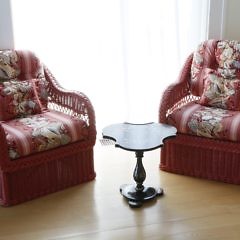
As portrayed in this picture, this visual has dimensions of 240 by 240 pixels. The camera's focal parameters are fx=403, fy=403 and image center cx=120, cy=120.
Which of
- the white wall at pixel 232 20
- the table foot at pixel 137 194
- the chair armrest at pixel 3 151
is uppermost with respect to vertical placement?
the white wall at pixel 232 20

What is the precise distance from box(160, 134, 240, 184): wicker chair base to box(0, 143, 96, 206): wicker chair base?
1.84 ft

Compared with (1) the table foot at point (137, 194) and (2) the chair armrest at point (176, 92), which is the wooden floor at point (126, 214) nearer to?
(1) the table foot at point (137, 194)

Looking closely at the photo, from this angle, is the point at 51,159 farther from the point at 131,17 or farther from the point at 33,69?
the point at 131,17

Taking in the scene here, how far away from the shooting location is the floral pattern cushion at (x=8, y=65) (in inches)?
108

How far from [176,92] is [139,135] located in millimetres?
636

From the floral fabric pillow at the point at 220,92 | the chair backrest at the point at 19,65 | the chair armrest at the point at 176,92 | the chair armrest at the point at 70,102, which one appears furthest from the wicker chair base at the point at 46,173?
the floral fabric pillow at the point at 220,92

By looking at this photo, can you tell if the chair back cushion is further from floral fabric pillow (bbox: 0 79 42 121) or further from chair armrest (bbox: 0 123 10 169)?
chair armrest (bbox: 0 123 10 169)

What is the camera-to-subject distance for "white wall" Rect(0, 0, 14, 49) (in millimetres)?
2846

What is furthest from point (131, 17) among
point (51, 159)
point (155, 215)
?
point (155, 215)

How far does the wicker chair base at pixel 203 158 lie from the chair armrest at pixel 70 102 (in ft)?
1.88

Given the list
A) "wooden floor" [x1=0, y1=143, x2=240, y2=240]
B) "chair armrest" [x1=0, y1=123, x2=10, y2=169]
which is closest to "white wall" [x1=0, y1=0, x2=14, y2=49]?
"chair armrest" [x1=0, y1=123, x2=10, y2=169]

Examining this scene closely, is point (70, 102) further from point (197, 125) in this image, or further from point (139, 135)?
point (197, 125)

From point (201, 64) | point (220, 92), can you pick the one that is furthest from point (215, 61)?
point (220, 92)

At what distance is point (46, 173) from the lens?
253cm
